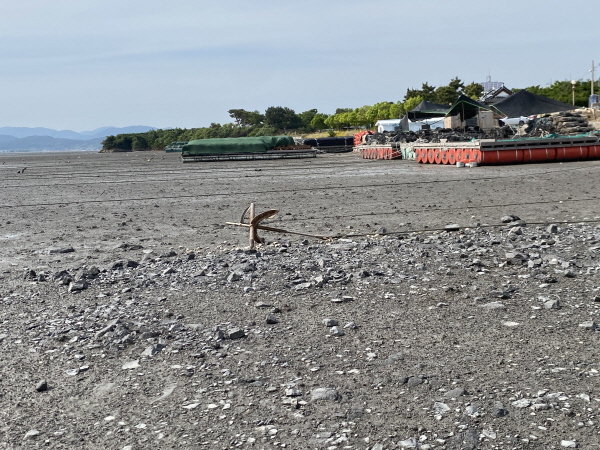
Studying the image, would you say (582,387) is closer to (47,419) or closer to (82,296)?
(47,419)

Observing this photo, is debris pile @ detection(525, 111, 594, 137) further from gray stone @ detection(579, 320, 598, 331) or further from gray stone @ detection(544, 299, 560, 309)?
gray stone @ detection(579, 320, 598, 331)

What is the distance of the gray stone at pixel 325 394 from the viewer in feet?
14.0

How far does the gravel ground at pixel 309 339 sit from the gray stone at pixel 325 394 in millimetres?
16

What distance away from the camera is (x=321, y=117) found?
141 metres

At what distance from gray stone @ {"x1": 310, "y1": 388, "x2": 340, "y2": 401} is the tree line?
8367cm

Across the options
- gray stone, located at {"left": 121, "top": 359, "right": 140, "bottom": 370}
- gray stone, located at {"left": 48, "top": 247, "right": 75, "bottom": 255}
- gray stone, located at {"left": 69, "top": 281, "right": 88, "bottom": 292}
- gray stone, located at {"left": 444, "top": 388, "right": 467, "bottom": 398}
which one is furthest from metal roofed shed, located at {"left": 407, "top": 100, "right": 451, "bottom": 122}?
gray stone, located at {"left": 444, "top": 388, "right": 467, "bottom": 398}

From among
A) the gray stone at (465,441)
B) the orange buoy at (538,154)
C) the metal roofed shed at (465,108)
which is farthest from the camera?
the metal roofed shed at (465,108)

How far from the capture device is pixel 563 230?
32.3 feet

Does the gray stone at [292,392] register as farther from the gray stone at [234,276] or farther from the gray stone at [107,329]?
the gray stone at [234,276]

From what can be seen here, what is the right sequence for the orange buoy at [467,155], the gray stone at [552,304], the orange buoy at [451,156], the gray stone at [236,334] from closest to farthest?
the gray stone at [236,334]
the gray stone at [552,304]
the orange buoy at [467,155]
the orange buoy at [451,156]

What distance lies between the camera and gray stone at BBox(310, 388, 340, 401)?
427cm

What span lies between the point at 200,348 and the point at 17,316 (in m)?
2.20

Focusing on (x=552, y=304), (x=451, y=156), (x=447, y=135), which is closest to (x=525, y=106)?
(x=447, y=135)

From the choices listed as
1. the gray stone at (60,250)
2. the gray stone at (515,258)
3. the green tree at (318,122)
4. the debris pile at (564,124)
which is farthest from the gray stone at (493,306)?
the green tree at (318,122)
